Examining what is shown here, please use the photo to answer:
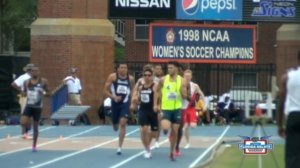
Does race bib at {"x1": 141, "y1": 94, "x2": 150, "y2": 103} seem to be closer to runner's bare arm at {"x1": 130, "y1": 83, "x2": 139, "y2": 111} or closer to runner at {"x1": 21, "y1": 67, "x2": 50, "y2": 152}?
runner's bare arm at {"x1": 130, "y1": 83, "x2": 139, "y2": 111}

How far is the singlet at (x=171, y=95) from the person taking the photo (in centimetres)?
1752

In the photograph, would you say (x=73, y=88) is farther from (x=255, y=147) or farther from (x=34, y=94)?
(x=255, y=147)

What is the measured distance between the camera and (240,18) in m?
34.2

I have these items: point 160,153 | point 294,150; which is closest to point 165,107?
point 160,153

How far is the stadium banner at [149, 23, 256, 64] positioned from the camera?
33.6 m

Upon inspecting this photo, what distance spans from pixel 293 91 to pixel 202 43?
922 inches

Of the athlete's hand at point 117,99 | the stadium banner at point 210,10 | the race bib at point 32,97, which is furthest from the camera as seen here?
the stadium banner at point 210,10

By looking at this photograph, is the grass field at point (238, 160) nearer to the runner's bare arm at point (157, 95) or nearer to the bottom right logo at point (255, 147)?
the runner's bare arm at point (157, 95)

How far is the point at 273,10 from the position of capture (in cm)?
3422

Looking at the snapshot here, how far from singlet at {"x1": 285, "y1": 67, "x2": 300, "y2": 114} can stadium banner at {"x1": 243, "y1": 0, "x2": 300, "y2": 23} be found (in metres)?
24.0

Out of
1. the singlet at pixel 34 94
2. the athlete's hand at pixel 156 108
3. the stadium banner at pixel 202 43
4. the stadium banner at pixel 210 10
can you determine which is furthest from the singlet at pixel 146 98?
the stadium banner at pixel 210 10

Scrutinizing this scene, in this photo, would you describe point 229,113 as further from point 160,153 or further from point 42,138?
point 160,153

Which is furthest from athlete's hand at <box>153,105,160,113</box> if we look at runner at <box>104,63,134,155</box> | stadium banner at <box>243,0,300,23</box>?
stadium banner at <box>243,0,300,23</box>

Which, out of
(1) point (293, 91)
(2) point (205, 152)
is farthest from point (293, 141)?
(2) point (205, 152)
